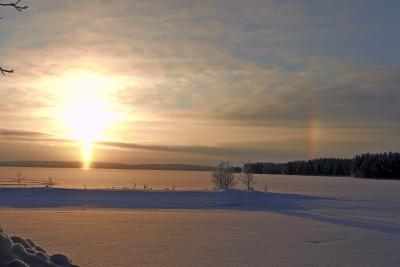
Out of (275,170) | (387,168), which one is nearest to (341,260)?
(387,168)

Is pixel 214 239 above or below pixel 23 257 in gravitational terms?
below

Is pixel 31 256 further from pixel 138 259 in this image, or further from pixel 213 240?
pixel 213 240

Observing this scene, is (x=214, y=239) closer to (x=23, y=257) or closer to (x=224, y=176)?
(x=23, y=257)

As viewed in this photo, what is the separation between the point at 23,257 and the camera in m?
5.52

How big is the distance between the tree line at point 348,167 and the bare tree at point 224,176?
32238mm

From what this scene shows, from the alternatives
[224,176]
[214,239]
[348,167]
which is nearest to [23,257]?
[214,239]

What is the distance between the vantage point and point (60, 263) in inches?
223

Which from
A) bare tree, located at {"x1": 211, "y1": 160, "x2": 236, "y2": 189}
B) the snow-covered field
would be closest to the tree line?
Result: bare tree, located at {"x1": 211, "y1": 160, "x2": 236, "y2": 189}

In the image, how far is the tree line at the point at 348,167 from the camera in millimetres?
92500

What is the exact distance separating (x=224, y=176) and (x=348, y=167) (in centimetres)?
8607

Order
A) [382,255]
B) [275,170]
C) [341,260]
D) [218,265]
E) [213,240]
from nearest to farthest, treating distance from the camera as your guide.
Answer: [218,265], [341,260], [382,255], [213,240], [275,170]

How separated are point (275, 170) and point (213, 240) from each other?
131 m

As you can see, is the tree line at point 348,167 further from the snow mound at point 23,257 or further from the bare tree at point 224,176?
the snow mound at point 23,257

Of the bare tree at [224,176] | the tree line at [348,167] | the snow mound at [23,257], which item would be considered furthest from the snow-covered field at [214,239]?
the tree line at [348,167]
